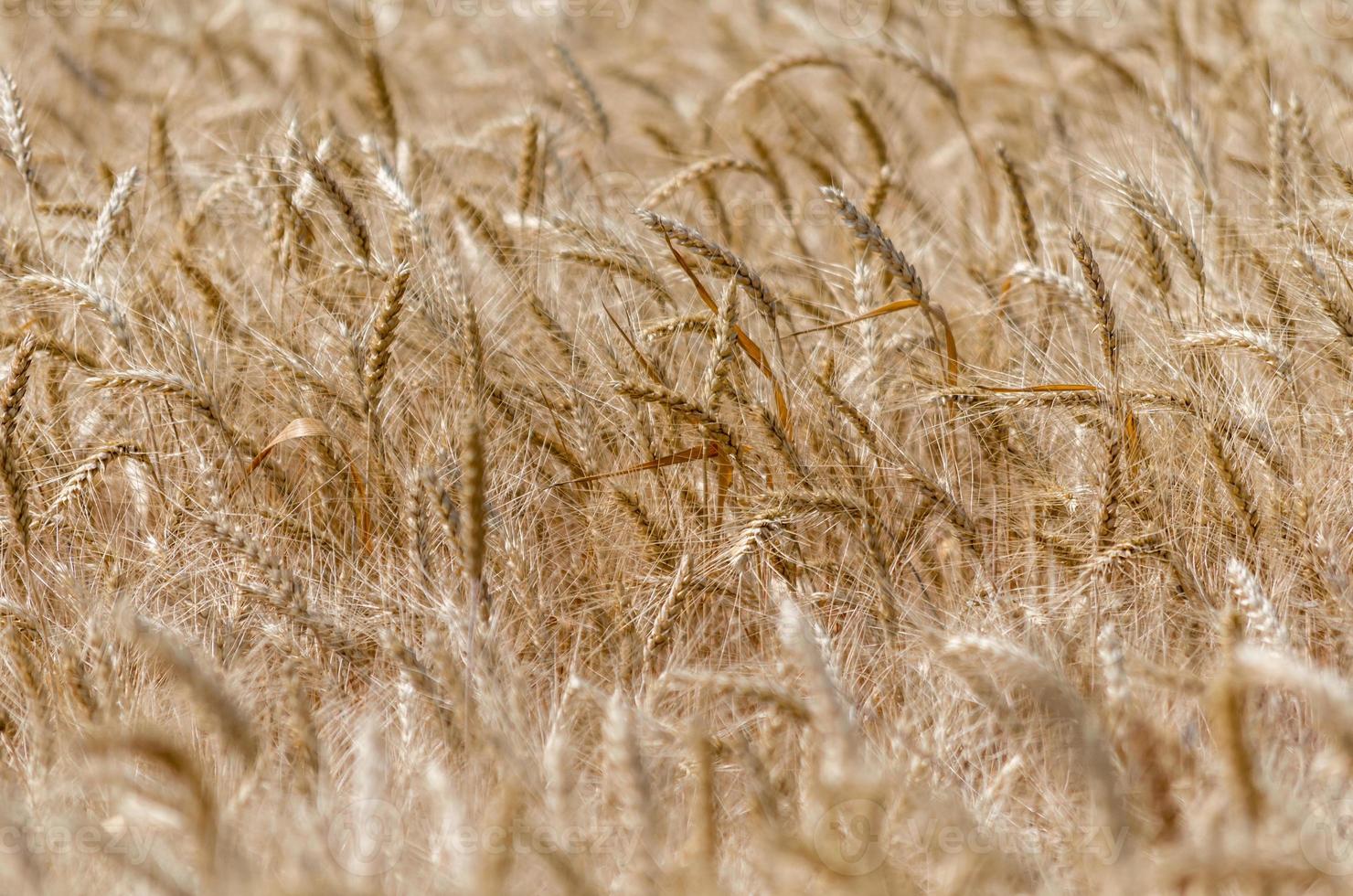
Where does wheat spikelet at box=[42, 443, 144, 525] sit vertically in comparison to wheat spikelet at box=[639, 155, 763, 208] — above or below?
below

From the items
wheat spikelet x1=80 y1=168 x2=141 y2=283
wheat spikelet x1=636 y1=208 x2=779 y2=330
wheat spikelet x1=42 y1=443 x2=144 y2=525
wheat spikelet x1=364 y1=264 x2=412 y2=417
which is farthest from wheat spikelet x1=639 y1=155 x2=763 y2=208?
wheat spikelet x1=42 y1=443 x2=144 y2=525

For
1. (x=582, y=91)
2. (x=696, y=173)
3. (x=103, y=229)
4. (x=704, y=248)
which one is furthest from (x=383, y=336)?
(x=582, y=91)

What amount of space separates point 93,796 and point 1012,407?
5.11 ft

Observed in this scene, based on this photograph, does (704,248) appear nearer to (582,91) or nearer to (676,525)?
(676,525)

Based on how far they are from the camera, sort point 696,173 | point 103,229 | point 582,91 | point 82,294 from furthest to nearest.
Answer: point 582,91 < point 696,173 < point 103,229 < point 82,294

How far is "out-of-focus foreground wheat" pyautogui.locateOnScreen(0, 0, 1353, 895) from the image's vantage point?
1.27 m

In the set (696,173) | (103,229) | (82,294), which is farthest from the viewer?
(696,173)

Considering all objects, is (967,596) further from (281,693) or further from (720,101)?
(720,101)

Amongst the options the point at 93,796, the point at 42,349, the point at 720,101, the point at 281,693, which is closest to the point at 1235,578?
the point at 281,693

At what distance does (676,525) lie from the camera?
1.91m

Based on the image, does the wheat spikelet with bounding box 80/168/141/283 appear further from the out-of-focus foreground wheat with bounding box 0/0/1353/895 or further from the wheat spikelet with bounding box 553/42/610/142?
the wheat spikelet with bounding box 553/42/610/142

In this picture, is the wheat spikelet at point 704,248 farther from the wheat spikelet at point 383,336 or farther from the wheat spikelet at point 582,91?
the wheat spikelet at point 582,91

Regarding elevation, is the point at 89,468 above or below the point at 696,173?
below

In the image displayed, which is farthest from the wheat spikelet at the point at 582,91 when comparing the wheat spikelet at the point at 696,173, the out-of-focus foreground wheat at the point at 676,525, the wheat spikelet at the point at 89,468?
the wheat spikelet at the point at 89,468
